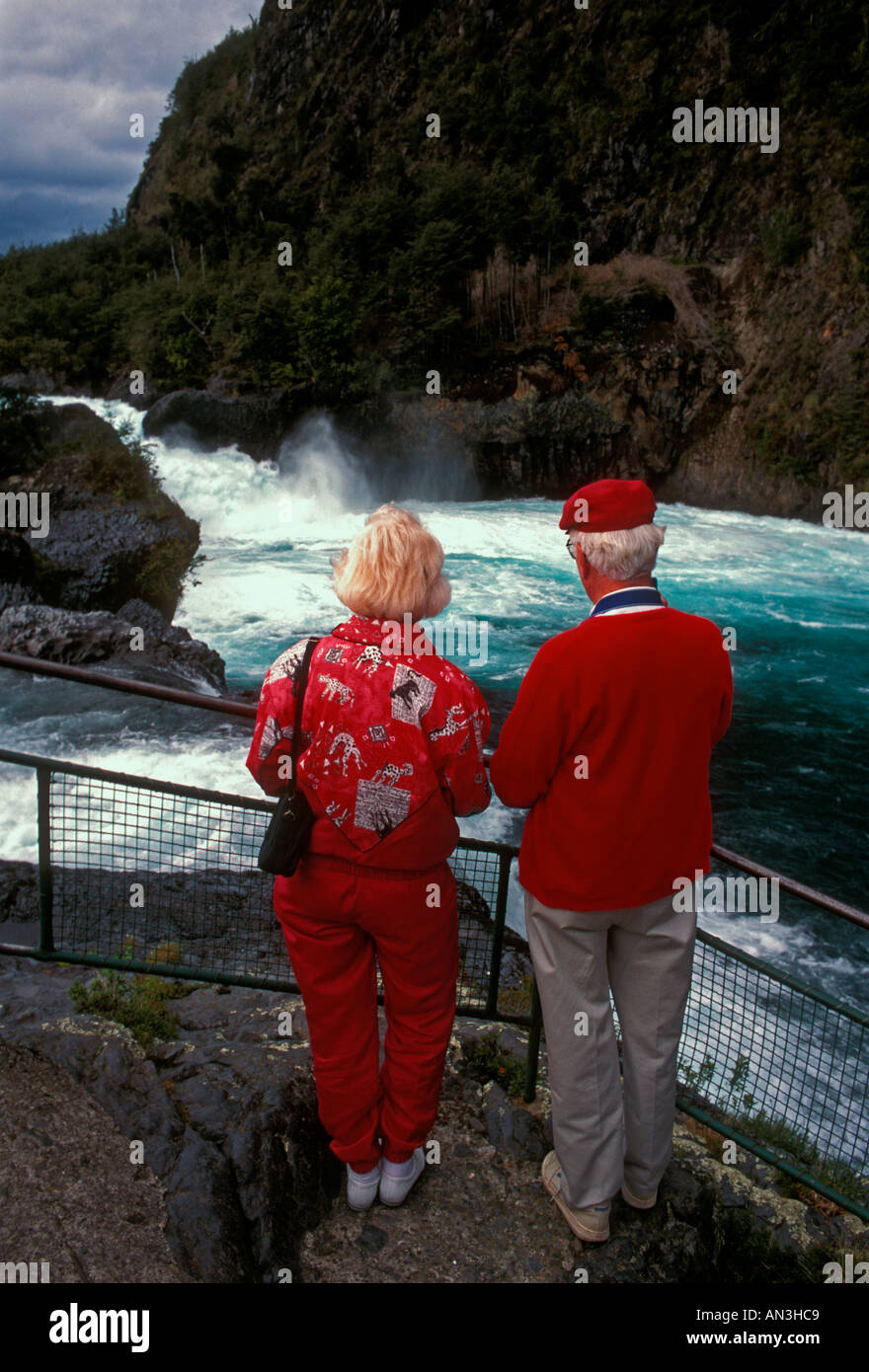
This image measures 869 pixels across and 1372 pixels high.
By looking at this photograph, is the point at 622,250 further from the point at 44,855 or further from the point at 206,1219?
the point at 206,1219

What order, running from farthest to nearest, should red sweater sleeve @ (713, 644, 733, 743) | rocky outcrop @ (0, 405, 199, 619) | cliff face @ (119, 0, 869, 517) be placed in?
cliff face @ (119, 0, 869, 517) → rocky outcrop @ (0, 405, 199, 619) → red sweater sleeve @ (713, 644, 733, 743)

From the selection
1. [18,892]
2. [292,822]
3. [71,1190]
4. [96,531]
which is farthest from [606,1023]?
Answer: [96,531]

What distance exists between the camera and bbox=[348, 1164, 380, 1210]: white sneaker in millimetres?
2273

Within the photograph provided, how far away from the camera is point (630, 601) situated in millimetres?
1948

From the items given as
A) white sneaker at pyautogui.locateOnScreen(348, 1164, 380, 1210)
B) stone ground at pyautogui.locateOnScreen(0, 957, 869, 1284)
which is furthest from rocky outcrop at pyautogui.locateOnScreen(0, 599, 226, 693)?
white sneaker at pyautogui.locateOnScreen(348, 1164, 380, 1210)

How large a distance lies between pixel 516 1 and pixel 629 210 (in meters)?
Result: 9.72

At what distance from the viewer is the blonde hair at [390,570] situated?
1903 millimetres

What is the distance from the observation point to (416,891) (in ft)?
6.59

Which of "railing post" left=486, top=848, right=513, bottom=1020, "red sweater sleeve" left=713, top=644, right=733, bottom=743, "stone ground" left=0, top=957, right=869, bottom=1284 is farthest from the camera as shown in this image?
"railing post" left=486, top=848, right=513, bottom=1020

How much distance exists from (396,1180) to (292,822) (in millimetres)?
1082

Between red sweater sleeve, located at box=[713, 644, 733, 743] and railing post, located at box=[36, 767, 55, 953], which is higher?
red sweater sleeve, located at box=[713, 644, 733, 743]

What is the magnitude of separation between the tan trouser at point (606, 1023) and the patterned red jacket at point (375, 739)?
0.40 metres

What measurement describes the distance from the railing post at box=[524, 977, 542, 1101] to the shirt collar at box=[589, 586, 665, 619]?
124 cm

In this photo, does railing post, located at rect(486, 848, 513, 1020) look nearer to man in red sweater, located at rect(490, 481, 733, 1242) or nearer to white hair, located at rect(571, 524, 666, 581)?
man in red sweater, located at rect(490, 481, 733, 1242)
